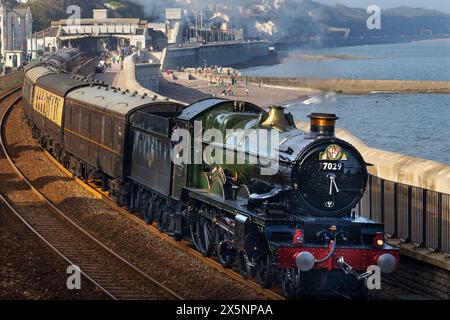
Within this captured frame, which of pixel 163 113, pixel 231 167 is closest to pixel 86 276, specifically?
pixel 231 167

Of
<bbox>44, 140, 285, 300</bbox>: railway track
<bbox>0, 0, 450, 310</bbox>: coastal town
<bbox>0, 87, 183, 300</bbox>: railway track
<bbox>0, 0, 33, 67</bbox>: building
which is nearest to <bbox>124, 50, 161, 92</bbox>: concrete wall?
<bbox>0, 0, 33, 67</bbox>: building

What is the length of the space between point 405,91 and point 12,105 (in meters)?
87.5

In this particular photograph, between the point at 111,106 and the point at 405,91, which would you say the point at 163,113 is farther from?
the point at 405,91

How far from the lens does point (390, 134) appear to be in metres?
82.0

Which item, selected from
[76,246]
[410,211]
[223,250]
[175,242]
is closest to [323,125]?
[410,211]

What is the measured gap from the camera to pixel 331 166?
1731cm

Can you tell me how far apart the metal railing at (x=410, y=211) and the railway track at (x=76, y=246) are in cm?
598

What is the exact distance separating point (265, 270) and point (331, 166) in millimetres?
2752

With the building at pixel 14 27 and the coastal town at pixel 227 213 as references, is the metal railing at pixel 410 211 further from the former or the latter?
the building at pixel 14 27

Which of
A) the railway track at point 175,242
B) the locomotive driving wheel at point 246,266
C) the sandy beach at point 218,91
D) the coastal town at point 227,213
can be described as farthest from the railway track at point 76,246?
the sandy beach at point 218,91

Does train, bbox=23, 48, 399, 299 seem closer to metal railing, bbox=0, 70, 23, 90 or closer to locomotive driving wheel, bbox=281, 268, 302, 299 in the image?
locomotive driving wheel, bbox=281, 268, 302, 299

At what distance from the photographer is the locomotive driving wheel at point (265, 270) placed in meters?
17.8

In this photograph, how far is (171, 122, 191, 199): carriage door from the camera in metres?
21.9

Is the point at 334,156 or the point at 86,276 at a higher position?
the point at 334,156
